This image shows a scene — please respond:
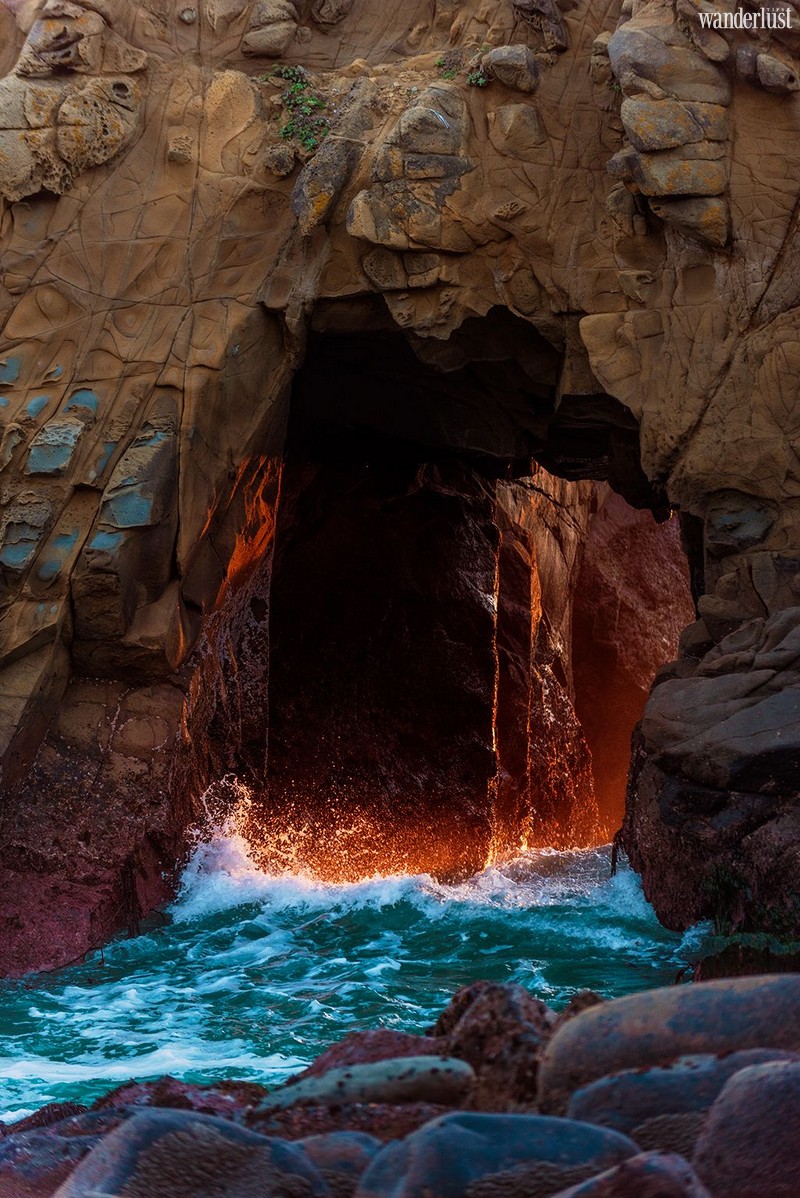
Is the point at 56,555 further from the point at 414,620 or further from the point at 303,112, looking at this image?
the point at 414,620

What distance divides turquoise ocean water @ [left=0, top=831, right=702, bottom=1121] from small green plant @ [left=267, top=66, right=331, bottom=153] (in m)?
4.89

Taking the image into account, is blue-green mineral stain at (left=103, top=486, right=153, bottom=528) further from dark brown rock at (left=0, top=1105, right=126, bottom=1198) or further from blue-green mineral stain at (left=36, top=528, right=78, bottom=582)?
dark brown rock at (left=0, top=1105, right=126, bottom=1198)

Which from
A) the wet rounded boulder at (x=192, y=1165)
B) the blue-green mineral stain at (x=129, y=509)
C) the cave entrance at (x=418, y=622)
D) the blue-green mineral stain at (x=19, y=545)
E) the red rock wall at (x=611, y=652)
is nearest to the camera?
the wet rounded boulder at (x=192, y=1165)

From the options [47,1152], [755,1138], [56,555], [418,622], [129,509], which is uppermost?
[755,1138]

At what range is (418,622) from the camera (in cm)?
1344

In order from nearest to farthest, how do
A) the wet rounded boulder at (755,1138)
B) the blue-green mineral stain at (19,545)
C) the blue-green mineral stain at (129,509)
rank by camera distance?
the wet rounded boulder at (755,1138), the blue-green mineral stain at (19,545), the blue-green mineral stain at (129,509)

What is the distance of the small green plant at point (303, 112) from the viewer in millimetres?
Result: 9422

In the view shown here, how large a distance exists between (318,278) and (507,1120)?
7189mm

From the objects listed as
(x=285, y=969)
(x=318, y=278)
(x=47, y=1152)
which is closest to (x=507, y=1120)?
(x=47, y=1152)

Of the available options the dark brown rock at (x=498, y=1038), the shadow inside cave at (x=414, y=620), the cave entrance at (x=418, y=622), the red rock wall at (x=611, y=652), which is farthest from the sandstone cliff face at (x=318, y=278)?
the red rock wall at (x=611, y=652)

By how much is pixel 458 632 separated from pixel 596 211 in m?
5.29

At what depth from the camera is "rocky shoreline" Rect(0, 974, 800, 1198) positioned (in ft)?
9.32

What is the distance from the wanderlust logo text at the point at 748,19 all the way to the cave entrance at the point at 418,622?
10.1 ft

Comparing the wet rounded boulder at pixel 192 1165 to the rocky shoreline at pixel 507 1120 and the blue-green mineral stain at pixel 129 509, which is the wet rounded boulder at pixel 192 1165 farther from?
the blue-green mineral stain at pixel 129 509
